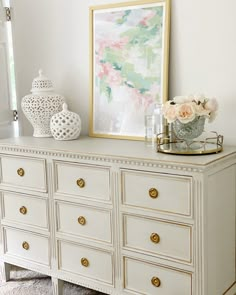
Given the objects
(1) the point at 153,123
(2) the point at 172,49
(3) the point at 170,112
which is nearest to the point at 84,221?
(1) the point at 153,123

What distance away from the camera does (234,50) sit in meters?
2.28

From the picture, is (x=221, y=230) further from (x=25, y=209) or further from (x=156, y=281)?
(x=25, y=209)

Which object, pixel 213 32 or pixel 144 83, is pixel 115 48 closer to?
pixel 144 83

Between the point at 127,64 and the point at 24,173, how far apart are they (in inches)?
32.7

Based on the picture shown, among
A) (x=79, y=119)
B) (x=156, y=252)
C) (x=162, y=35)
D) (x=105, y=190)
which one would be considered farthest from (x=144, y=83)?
(x=156, y=252)

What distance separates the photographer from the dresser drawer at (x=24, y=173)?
8.30ft

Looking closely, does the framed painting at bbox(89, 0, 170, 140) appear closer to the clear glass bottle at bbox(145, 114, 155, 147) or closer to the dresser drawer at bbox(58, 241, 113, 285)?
the clear glass bottle at bbox(145, 114, 155, 147)

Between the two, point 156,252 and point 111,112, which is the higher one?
point 111,112

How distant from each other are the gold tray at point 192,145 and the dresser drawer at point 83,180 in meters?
0.31

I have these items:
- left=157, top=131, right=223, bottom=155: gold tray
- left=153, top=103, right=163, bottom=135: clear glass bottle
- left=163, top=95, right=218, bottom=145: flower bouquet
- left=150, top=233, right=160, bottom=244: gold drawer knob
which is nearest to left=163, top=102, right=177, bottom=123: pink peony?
left=163, top=95, right=218, bottom=145: flower bouquet

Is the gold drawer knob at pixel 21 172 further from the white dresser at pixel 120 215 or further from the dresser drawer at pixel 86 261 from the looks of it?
the dresser drawer at pixel 86 261

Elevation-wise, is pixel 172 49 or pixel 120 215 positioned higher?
pixel 172 49

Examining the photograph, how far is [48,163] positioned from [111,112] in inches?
19.3

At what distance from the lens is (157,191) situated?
6.82 ft
